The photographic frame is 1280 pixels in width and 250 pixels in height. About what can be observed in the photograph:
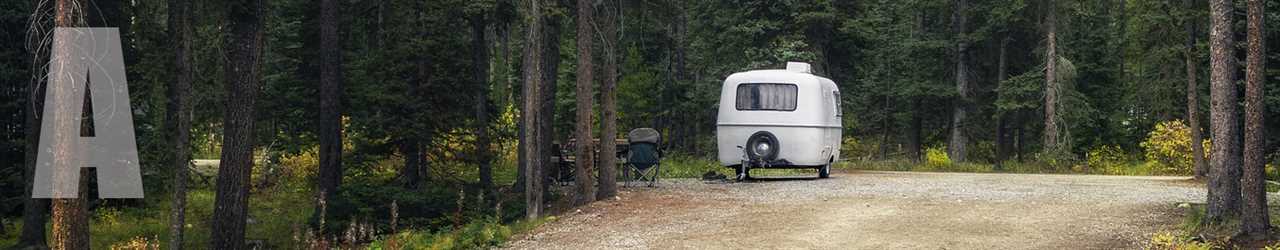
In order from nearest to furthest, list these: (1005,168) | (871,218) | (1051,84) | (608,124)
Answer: (871,218), (608,124), (1051,84), (1005,168)

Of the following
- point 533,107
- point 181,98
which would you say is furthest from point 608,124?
point 181,98

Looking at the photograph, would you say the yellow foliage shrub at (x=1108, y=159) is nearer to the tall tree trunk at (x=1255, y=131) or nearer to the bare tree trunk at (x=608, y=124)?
the bare tree trunk at (x=608, y=124)

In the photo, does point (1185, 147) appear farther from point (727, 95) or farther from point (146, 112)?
point (146, 112)

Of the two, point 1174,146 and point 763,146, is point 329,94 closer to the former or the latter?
point 763,146

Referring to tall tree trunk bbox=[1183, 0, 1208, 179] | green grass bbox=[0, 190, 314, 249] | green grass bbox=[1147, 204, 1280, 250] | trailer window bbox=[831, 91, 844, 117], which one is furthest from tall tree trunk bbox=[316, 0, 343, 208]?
tall tree trunk bbox=[1183, 0, 1208, 179]

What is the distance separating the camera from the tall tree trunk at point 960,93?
105 feet

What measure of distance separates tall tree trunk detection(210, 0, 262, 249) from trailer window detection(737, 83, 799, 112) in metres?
9.02

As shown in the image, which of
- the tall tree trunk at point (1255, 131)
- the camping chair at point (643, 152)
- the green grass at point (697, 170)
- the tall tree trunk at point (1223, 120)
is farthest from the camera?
the green grass at point (697, 170)

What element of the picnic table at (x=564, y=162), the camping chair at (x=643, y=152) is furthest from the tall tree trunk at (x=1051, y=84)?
the camping chair at (x=643, y=152)

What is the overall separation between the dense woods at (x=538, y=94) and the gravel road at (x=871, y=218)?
1.23 metres

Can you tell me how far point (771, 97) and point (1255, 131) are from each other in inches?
379

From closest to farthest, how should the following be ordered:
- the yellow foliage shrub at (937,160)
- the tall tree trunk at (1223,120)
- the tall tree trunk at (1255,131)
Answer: the tall tree trunk at (1255,131) → the tall tree trunk at (1223,120) → the yellow foliage shrub at (937,160)

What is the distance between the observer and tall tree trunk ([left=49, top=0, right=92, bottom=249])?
33.7 feet

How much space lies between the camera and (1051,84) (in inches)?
1131
